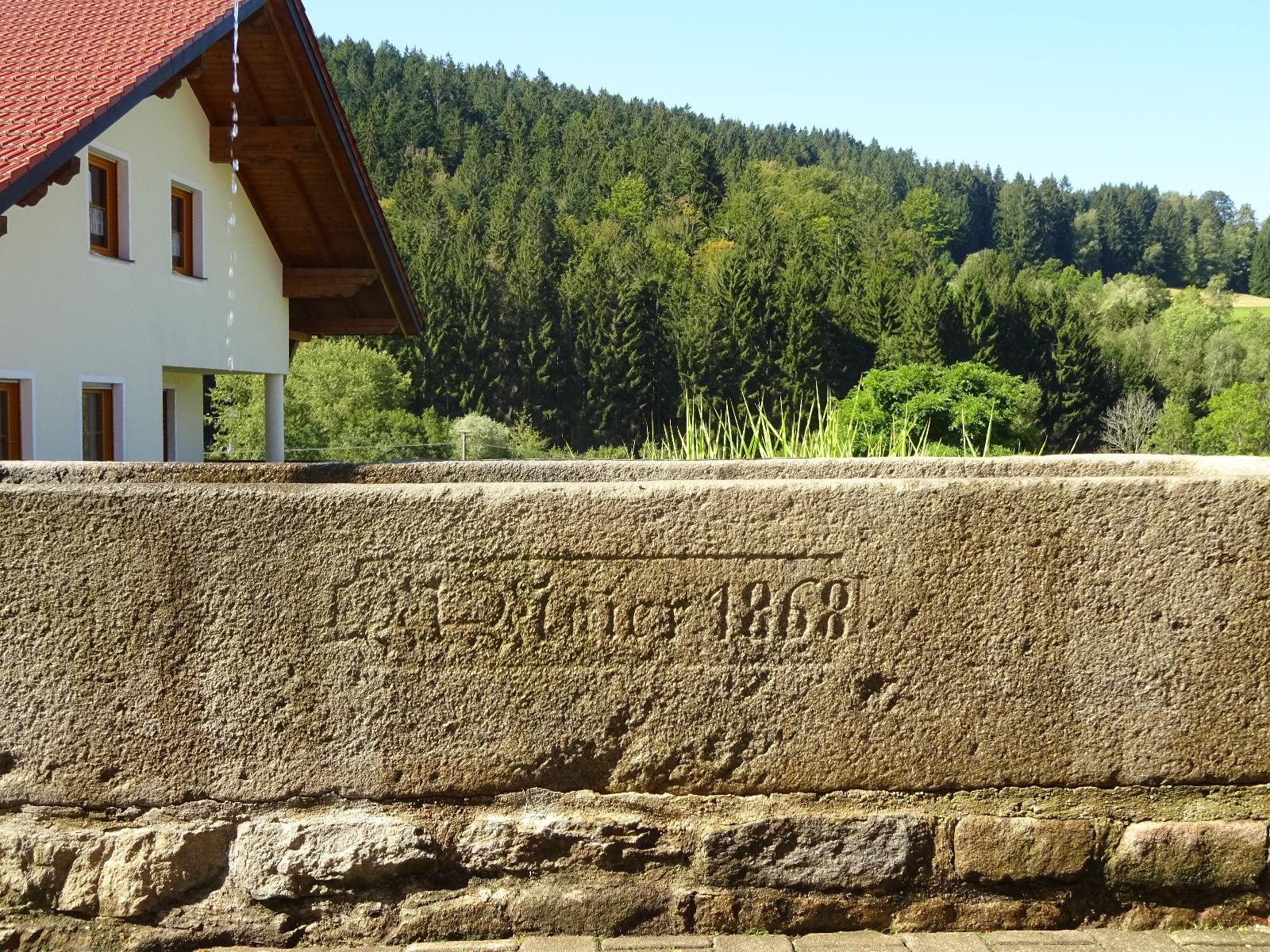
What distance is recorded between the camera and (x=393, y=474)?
2908mm

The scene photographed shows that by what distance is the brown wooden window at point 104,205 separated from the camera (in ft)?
37.5

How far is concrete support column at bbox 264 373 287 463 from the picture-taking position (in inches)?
619

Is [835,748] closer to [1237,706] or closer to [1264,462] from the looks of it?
[1237,706]

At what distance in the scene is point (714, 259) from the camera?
7275 centimetres

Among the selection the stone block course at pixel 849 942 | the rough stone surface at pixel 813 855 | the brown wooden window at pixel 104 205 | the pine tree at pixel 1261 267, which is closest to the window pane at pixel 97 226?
the brown wooden window at pixel 104 205

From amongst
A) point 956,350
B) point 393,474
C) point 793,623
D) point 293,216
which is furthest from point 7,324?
point 956,350

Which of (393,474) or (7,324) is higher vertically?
(7,324)

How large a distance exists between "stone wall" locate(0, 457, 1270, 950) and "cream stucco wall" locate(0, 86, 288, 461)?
8.40m

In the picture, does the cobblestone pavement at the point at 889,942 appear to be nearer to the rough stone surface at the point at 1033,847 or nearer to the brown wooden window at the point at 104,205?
the rough stone surface at the point at 1033,847

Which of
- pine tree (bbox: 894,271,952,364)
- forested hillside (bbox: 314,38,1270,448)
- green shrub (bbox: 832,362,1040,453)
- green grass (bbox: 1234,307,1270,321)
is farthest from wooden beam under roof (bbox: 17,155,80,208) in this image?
green grass (bbox: 1234,307,1270,321)

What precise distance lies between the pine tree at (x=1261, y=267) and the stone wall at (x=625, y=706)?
98417mm

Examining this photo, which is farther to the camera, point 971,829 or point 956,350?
point 956,350

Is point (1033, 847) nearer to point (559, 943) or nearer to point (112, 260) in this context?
point (559, 943)

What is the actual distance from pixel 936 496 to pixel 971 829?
2.16ft
